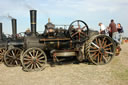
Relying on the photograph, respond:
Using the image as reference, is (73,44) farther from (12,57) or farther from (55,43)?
(12,57)

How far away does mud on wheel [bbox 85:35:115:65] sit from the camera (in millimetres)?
7480

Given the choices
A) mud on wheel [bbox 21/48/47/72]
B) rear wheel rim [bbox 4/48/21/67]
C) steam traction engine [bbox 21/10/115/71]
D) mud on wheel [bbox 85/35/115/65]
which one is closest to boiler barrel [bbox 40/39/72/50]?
steam traction engine [bbox 21/10/115/71]

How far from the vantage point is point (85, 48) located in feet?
24.7

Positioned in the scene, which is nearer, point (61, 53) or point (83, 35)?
point (61, 53)

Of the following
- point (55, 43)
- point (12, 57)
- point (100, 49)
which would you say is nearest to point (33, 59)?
point (55, 43)

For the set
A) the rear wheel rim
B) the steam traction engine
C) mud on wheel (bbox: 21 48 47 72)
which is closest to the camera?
mud on wheel (bbox: 21 48 47 72)

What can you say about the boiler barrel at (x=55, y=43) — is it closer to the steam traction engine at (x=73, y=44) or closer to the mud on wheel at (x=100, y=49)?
the steam traction engine at (x=73, y=44)

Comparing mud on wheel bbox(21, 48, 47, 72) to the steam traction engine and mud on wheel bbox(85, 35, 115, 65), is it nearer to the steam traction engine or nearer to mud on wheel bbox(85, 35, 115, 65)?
the steam traction engine

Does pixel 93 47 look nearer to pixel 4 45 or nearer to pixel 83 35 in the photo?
pixel 83 35

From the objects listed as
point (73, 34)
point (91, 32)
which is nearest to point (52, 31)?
point (73, 34)

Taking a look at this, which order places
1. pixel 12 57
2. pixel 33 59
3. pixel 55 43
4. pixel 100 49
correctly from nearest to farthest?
pixel 33 59
pixel 55 43
pixel 100 49
pixel 12 57

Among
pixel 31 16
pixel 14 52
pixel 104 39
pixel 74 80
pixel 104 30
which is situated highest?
pixel 31 16

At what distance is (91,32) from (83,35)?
0.59m

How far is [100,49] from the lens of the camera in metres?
7.72
